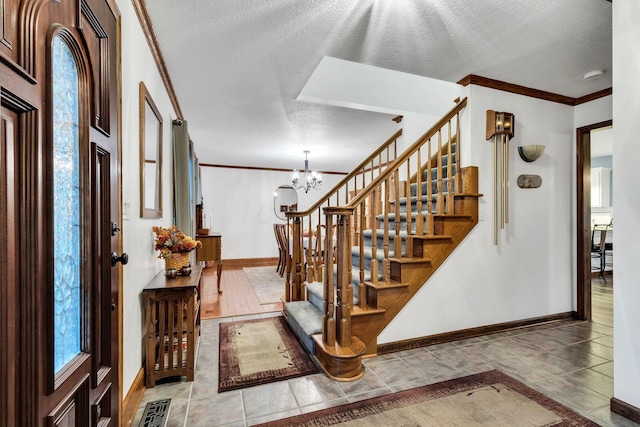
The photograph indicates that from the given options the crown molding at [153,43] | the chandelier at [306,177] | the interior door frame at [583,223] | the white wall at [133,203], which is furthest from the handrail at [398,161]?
the chandelier at [306,177]

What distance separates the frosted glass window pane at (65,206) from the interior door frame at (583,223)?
422 centimetres

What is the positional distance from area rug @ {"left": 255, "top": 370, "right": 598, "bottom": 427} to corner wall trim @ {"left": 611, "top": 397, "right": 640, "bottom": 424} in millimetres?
222

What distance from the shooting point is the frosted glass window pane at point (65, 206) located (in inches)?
34.9

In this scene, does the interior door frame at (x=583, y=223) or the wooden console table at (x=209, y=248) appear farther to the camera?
the wooden console table at (x=209, y=248)

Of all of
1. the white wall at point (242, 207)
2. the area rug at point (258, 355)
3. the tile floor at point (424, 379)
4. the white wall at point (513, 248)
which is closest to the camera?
the tile floor at point (424, 379)

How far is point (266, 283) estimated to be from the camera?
5215mm

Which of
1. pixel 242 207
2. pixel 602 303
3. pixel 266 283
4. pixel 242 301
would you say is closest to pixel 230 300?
pixel 242 301

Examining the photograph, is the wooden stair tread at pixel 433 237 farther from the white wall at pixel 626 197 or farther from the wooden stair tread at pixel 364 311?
the white wall at pixel 626 197

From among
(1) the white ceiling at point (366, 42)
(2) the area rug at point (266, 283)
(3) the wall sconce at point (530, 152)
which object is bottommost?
(2) the area rug at point (266, 283)

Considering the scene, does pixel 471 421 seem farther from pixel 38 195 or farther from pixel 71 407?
pixel 38 195

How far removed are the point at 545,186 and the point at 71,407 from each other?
12.9ft

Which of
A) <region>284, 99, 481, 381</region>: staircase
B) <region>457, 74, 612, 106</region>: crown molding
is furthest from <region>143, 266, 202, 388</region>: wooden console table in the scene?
<region>457, 74, 612, 106</region>: crown molding

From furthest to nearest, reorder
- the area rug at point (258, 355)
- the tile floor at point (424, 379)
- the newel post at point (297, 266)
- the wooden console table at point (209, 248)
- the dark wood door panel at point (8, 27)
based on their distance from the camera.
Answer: the wooden console table at point (209, 248) → the newel post at point (297, 266) → the area rug at point (258, 355) → the tile floor at point (424, 379) → the dark wood door panel at point (8, 27)

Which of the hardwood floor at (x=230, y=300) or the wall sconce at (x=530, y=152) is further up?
the wall sconce at (x=530, y=152)
